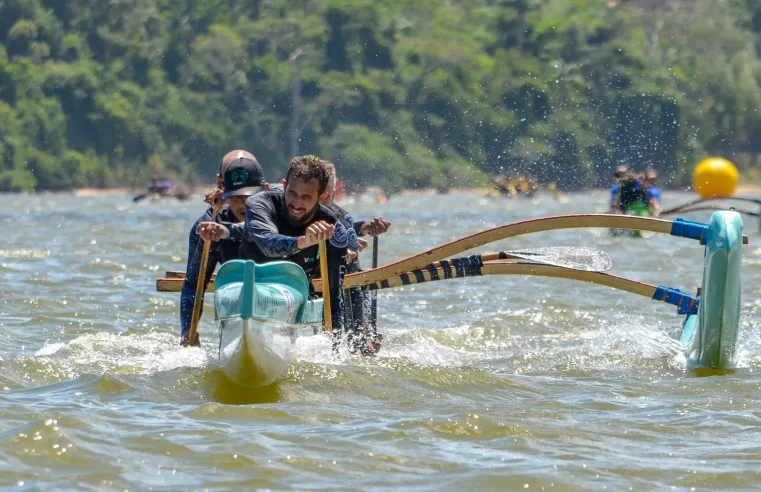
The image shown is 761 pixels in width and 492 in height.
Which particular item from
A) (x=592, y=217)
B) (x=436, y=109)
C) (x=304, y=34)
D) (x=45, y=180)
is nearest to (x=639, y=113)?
(x=436, y=109)

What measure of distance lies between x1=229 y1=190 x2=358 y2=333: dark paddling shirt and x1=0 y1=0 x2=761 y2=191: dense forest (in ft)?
216

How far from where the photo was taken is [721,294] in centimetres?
828

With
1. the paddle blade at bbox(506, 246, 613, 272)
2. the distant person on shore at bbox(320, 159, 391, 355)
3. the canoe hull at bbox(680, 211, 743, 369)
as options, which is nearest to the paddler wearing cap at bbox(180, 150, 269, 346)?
the distant person on shore at bbox(320, 159, 391, 355)

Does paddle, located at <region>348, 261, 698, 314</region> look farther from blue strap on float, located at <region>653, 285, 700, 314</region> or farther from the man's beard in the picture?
the man's beard

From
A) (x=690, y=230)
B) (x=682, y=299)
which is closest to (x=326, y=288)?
(x=690, y=230)

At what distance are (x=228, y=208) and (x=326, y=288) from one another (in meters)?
1.11

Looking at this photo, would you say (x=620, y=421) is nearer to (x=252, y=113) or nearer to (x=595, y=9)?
(x=252, y=113)

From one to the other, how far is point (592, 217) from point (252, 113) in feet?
239

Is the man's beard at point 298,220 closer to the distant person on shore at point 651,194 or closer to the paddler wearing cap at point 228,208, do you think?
the paddler wearing cap at point 228,208

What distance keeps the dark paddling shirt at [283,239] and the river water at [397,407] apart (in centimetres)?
46

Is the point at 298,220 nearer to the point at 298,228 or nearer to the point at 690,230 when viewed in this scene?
the point at 298,228

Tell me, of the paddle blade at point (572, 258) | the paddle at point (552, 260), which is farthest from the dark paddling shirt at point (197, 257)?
the paddle blade at point (572, 258)

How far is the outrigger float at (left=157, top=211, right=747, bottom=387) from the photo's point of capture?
667cm

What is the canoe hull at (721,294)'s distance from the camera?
825 centimetres
